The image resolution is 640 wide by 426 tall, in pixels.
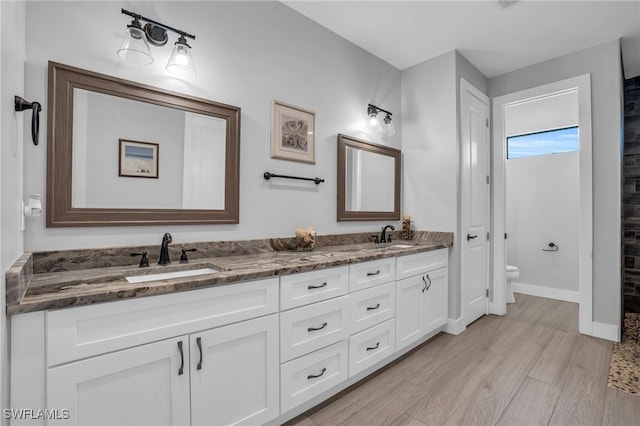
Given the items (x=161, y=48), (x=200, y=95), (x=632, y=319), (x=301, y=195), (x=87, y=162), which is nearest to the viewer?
(x=87, y=162)

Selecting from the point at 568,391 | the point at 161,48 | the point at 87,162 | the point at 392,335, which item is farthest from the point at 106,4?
the point at 568,391

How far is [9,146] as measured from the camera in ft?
3.41

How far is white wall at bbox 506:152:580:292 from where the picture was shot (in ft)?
13.3

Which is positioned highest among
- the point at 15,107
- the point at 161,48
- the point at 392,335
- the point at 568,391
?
the point at 161,48

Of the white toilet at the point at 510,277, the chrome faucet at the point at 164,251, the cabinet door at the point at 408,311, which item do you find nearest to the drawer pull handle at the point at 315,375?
the cabinet door at the point at 408,311

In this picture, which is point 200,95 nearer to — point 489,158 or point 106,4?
point 106,4

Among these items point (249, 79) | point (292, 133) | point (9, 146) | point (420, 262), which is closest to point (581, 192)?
point (420, 262)

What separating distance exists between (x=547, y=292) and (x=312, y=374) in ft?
13.0

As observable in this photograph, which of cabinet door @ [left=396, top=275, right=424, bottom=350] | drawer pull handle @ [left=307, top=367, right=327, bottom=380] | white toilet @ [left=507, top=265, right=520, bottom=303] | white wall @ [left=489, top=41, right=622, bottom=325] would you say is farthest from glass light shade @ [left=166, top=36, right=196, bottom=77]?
white toilet @ [left=507, top=265, right=520, bottom=303]

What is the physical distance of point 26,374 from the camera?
984 millimetres

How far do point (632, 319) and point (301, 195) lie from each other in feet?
12.5

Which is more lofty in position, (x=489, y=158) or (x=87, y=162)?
(x=489, y=158)

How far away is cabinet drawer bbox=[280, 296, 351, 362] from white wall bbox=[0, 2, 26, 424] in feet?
3.33

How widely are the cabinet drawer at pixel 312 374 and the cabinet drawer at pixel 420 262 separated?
0.76m
